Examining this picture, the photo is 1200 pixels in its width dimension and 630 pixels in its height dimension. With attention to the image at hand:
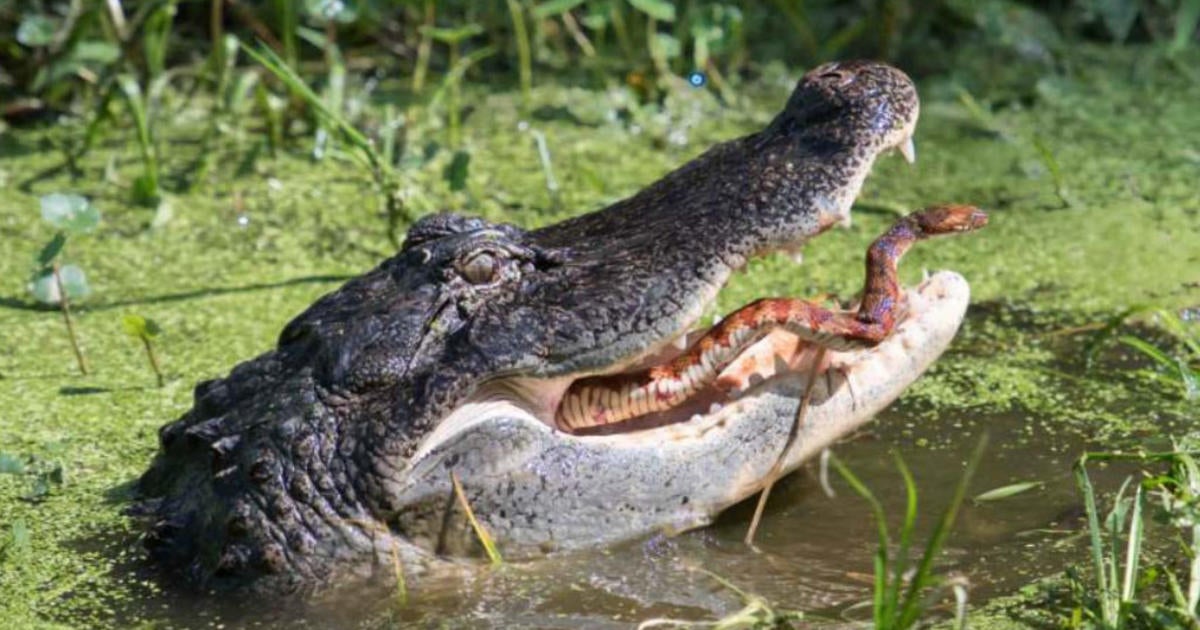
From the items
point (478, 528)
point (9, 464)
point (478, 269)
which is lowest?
point (478, 528)

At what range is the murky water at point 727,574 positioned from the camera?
133 inches

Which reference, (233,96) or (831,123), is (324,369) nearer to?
(831,123)

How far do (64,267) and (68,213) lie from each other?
0.53ft

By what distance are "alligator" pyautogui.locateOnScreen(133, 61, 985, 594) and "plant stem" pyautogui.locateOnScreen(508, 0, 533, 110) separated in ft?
8.69

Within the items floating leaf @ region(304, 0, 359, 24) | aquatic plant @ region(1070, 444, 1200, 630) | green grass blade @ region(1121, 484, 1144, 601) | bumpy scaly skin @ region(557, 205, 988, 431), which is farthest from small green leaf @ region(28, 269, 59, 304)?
green grass blade @ region(1121, 484, 1144, 601)

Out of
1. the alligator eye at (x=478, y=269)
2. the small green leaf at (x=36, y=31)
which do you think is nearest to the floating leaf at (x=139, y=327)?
the alligator eye at (x=478, y=269)

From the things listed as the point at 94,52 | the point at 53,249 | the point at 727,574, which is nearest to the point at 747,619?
the point at 727,574

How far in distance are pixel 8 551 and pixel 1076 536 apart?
2.11 meters

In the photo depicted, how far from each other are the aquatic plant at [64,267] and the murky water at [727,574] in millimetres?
1327

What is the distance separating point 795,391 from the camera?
3.55 meters

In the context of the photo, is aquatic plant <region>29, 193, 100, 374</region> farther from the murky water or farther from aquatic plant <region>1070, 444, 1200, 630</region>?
aquatic plant <region>1070, 444, 1200, 630</region>

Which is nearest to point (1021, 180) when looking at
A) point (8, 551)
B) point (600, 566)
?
point (600, 566)

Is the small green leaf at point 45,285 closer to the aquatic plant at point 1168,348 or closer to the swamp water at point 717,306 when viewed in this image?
the swamp water at point 717,306

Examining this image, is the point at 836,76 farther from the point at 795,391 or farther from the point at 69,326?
the point at 69,326
